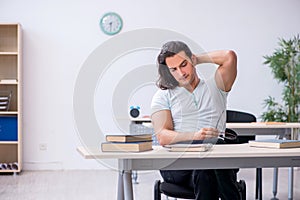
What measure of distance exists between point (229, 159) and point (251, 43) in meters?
3.96

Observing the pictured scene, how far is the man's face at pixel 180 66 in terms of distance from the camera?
225 cm

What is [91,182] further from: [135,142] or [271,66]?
[135,142]

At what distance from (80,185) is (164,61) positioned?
2.59 m

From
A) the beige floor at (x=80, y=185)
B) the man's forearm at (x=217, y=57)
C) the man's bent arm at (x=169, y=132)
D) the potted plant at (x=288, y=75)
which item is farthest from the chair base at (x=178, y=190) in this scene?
the potted plant at (x=288, y=75)

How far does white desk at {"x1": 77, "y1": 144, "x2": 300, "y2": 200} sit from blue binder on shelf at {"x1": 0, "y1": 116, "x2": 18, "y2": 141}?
339 cm

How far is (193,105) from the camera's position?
2369 mm

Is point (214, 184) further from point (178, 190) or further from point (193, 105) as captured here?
point (193, 105)

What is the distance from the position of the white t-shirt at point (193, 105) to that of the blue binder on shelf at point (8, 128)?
3235 millimetres

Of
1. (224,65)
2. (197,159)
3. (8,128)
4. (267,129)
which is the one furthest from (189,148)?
(8,128)

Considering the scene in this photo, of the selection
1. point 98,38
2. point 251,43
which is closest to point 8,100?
point 98,38

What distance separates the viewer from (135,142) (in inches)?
77.2

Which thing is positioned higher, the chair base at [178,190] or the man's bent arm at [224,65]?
the man's bent arm at [224,65]

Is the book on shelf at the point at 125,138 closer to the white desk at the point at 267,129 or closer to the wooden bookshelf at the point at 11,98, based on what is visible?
the white desk at the point at 267,129

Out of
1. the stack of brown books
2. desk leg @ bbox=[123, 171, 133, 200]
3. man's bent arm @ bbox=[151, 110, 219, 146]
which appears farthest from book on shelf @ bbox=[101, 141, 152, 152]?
man's bent arm @ bbox=[151, 110, 219, 146]
